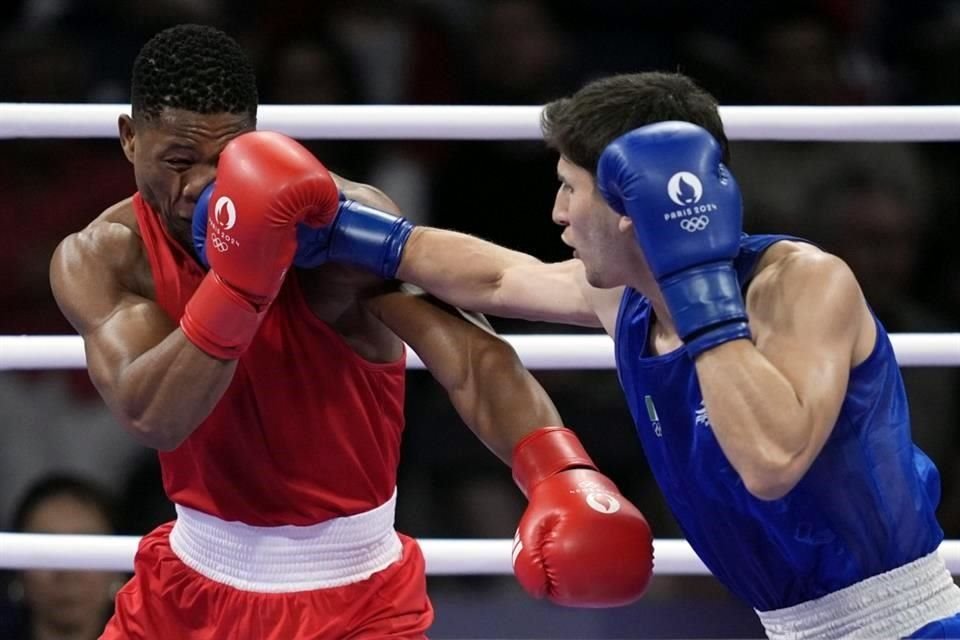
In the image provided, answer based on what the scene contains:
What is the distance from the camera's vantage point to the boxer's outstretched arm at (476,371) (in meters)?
2.21

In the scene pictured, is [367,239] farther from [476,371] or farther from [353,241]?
[476,371]

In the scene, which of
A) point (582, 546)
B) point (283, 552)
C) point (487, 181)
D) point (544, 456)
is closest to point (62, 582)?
point (283, 552)

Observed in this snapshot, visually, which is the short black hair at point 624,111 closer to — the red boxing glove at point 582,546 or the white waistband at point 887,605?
the red boxing glove at point 582,546

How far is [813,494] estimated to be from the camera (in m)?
1.99

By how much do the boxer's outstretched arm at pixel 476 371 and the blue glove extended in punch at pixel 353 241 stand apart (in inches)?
2.8

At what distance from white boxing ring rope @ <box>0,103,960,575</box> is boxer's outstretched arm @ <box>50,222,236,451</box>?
16.4 inches

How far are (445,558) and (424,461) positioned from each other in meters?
1.23

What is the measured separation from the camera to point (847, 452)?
198 centimetres

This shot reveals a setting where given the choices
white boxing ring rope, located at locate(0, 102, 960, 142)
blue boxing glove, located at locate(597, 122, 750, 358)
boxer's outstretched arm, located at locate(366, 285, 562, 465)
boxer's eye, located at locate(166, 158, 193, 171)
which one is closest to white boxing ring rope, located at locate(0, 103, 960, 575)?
white boxing ring rope, located at locate(0, 102, 960, 142)

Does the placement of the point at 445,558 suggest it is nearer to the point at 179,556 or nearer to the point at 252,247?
the point at 179,556

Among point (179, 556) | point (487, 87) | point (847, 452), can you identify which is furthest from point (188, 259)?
point (487, 87)

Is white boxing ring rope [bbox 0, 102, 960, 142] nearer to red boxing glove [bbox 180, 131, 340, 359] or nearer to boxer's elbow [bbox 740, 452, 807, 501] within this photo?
red boxing glove [bbox 180, 131, 340, 359]

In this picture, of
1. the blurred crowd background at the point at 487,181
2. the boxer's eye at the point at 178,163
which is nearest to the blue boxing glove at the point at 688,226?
the boxer's eye at the point at 178,163

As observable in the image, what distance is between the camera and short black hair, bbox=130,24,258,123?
213 cm
